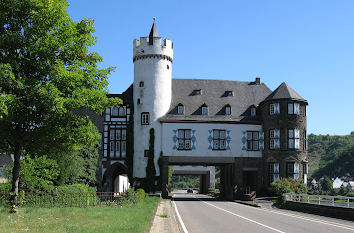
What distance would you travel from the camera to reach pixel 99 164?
46.8m

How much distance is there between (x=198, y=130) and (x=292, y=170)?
10636 millimetres

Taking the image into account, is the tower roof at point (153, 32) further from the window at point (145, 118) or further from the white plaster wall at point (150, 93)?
the window at point (145, 118)

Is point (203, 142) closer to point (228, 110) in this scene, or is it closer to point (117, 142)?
point (228, 110)

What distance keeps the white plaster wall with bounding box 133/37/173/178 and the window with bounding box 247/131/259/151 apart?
953cm

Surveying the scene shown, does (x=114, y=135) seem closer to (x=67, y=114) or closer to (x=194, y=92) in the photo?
(x=194, y=92)

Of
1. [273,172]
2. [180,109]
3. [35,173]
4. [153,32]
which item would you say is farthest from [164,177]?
[35,173]

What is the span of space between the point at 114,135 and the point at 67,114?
93.0 ft

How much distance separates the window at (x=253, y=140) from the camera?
46.3 meters

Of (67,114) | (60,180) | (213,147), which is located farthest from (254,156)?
(67,114)

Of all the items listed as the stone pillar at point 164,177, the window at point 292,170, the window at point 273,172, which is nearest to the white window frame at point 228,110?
the window at point 273,172

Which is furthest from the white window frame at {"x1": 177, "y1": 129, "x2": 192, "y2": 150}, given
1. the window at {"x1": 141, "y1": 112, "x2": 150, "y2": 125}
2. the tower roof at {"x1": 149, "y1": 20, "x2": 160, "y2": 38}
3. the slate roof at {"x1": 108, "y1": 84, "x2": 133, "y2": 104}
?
the tower roof at {"x1": 149, "y1": 20, "x2": 160, "y2": 38}

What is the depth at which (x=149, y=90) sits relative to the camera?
4684 cm

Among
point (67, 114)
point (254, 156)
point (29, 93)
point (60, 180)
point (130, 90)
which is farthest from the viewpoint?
point (130, 90)

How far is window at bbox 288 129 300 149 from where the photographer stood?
145 feet
